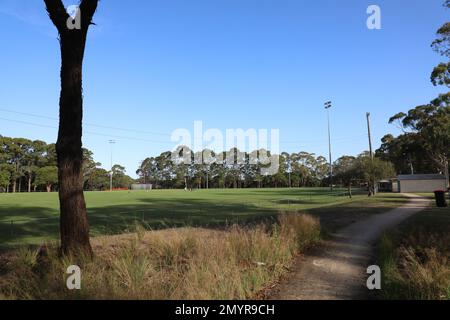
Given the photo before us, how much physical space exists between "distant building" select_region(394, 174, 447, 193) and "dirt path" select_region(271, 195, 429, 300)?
64777 millimetres

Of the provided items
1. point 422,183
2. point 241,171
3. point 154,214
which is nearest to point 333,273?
point 154,214

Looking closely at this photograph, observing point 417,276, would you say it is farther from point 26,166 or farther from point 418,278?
point 26,166

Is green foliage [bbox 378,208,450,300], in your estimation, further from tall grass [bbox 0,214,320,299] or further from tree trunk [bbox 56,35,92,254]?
tree trunk [bbox 56,35,92,254]

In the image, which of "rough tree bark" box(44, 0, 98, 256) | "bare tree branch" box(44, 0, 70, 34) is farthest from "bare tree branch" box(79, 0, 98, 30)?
"bare tree branch" box(44, 0, 70, 34)

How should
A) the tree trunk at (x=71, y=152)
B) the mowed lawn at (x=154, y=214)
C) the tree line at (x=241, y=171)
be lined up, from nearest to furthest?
the tree trunk at (x=71, y=152) < the mowed lawn at (x=154, y=214) < the tree line at (x=241, y=171)

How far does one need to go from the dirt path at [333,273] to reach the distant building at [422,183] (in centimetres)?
6478

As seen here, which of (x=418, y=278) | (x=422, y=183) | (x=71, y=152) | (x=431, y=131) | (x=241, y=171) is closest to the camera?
(x=418, y=278)

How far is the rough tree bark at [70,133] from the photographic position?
8.75 m

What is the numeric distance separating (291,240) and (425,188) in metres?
70.2

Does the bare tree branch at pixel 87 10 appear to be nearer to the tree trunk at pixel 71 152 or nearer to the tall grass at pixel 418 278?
the tree trunk at pixel 71 152

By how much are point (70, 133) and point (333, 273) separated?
6319mm

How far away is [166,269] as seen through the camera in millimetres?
8141

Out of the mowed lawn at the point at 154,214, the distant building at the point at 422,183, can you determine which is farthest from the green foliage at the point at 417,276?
the distant building at the point at 422,183
